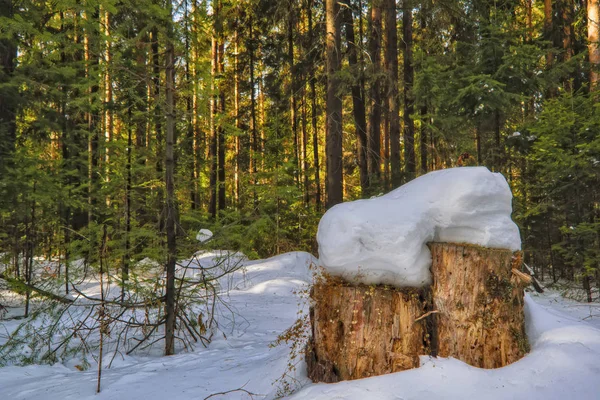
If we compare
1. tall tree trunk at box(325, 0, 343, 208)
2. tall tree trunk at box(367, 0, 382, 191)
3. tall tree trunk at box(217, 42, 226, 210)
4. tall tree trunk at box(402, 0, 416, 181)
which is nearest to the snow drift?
tall tree trunk at box(325, 0, 343, 208)

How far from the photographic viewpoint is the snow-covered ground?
2.82m

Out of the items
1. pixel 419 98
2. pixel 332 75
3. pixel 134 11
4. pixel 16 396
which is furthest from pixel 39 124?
pixel 419 98

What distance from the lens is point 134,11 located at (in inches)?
198

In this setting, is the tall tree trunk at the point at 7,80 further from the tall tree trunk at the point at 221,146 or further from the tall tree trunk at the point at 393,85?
the tall tree trunk at the point at 393,85

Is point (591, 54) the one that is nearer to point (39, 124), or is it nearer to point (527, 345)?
point (527, 345)

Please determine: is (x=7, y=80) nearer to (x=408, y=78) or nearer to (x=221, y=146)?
(x=221, y=146)

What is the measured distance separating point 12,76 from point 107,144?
8.78 feet

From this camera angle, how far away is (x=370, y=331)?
329 centimetres

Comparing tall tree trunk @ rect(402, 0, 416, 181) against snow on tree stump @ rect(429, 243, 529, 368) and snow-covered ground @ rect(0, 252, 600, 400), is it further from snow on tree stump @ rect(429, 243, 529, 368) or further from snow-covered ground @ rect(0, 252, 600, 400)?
snow on tree stump @ rect(429, 243, 529, 368)

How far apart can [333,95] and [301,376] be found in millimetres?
6885

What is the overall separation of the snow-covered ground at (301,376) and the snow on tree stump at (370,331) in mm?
180

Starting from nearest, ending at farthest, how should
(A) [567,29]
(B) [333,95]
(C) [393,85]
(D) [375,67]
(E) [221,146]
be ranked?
(B) [333,95]
(D) [375,67]
(C) [393,85]
(A) [567,29]
(E) [221,146]

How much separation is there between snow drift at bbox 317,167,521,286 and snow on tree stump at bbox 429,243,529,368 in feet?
0.63

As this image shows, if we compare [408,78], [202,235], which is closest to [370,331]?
[202,235]
